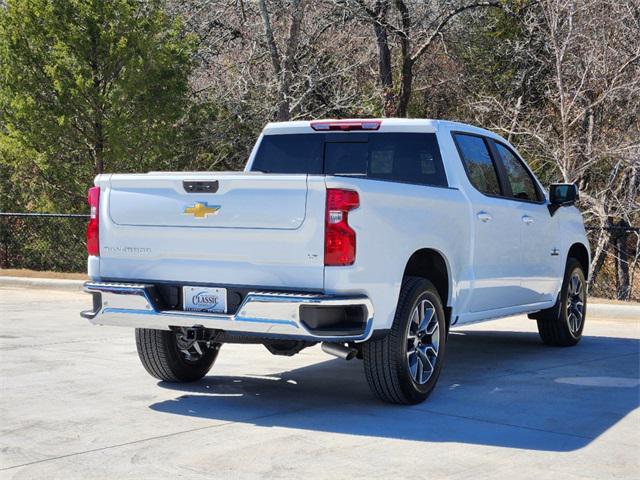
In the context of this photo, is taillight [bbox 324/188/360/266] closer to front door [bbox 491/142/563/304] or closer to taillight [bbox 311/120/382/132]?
taillight [bbox 311/120/382/132]

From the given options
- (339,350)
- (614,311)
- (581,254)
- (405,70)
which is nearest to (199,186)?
(339,350)

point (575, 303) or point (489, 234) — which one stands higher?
point (489, 234)

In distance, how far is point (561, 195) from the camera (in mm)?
10430

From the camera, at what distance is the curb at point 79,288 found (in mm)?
14312

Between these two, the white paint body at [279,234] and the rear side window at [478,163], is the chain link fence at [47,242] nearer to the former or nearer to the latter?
the rear side window at [478,163]

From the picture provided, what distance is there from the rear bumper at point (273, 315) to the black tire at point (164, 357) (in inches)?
35.2

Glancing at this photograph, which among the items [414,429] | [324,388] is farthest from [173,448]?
[324,388]

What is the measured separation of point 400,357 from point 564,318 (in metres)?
4.05

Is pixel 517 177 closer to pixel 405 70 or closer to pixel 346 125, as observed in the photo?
pixel 346 125

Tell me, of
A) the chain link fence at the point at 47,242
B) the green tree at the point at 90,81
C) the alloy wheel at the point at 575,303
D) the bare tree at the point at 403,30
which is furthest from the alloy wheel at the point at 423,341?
the chain link fence at the point at 47,242

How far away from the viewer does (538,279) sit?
10.1 m

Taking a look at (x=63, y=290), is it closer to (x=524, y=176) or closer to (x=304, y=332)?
(x=524, y=176)

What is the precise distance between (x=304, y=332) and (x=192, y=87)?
19686mm

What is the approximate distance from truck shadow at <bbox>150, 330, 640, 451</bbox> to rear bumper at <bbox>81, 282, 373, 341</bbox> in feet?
2.05
